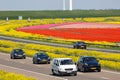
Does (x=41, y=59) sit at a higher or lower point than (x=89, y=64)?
lower

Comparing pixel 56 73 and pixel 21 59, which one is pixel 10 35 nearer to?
pixel 21 59

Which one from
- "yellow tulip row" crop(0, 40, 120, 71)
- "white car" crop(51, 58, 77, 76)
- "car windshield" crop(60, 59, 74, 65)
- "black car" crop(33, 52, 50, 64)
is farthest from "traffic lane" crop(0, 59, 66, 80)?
"yellow tulip row" crop(0, 40, 120, 71)

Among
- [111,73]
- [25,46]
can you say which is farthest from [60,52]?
[111,73]

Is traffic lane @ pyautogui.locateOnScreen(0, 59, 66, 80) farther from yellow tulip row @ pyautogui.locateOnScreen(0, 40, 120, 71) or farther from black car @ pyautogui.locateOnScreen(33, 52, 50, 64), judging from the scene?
yellow tulip row @ pyautogui.locateOnScreen(0, 40, 120, 71)

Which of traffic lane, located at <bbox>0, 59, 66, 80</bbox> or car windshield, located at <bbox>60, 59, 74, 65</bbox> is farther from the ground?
car windshield, located at <bbox>60, 59, 74, 65</bbox>

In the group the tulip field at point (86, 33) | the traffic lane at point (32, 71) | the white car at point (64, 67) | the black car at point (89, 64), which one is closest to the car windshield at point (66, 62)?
the white car at point (64, 67)

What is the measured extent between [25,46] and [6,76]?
2181 inches

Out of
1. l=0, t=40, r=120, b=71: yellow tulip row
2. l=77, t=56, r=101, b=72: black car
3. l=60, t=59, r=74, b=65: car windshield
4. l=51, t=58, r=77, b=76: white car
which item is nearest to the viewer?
l=51, t=58, r=77, b=76: white car

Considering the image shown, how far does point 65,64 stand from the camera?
156 ft

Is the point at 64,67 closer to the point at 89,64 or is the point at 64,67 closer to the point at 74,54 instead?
the point at 89,64

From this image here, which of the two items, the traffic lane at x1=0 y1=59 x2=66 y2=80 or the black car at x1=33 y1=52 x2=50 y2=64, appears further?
the black car at x1=33 y1=52 x2=50 y2=64

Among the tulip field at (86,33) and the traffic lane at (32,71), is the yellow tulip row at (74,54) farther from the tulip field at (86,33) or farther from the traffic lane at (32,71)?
the tulip field at (86,33)

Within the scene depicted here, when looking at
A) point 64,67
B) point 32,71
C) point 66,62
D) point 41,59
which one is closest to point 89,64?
point 66,62

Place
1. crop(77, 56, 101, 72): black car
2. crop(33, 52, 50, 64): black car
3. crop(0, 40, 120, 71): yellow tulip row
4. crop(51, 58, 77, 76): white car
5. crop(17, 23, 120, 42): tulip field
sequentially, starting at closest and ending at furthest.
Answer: crop(51, 58, 77, 76): white car
crop(77, 56, 101, 72): black car
crop(0, 40, 120, 71): yellow tulip row
crop(33, 52, 50, 64): black car
crop(17, 23, 120, 42): tulip field
